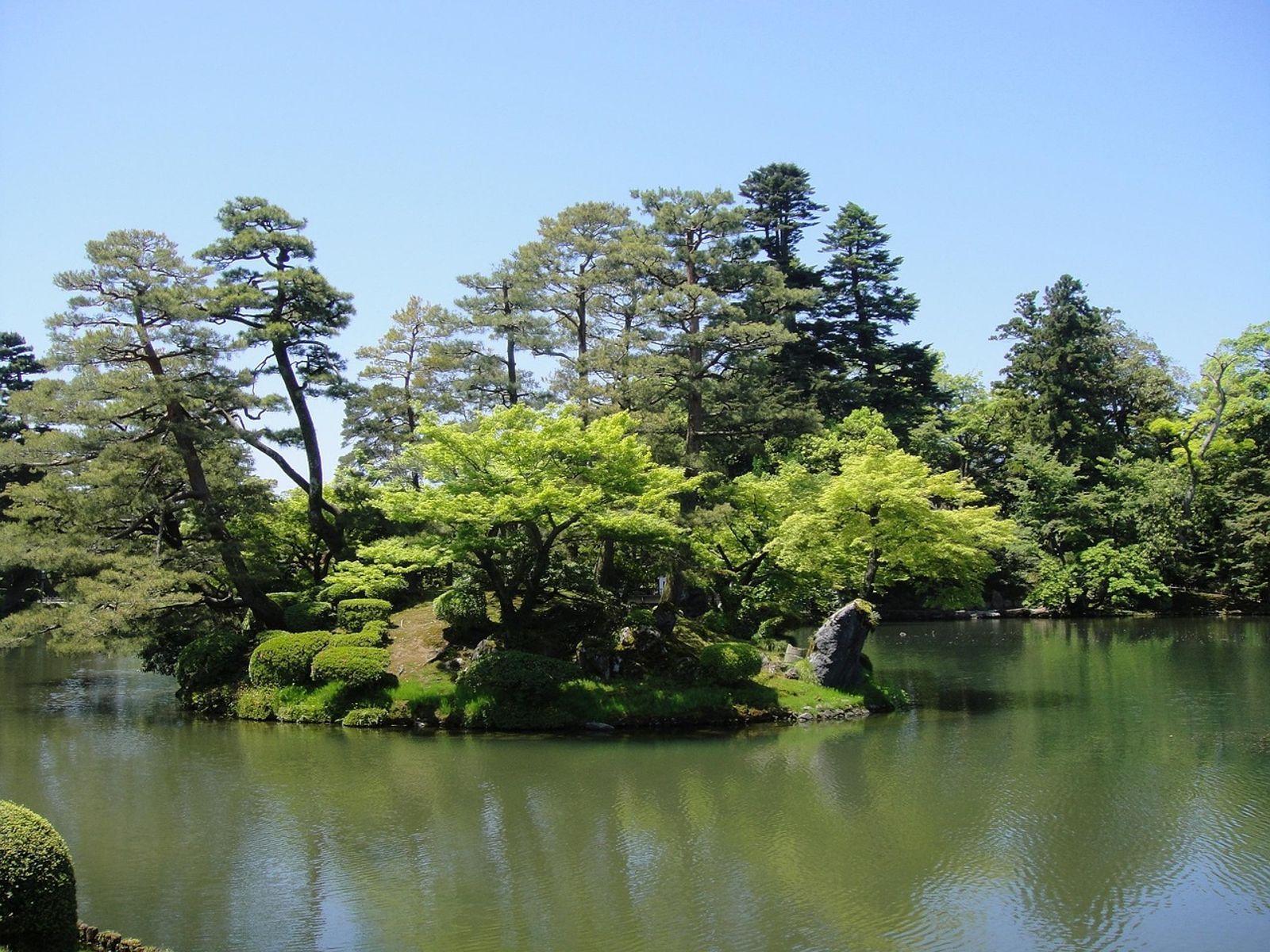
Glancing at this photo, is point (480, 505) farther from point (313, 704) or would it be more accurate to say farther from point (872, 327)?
point (872, 327)

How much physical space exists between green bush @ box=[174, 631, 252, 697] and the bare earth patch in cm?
345

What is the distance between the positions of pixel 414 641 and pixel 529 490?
488 centimetres

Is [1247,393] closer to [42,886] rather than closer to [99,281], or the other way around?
[99,281]

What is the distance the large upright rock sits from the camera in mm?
19734

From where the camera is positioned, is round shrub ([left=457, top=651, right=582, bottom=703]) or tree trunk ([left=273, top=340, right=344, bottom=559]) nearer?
round shrub ([left=457, top=651, right=582, bottom=703])

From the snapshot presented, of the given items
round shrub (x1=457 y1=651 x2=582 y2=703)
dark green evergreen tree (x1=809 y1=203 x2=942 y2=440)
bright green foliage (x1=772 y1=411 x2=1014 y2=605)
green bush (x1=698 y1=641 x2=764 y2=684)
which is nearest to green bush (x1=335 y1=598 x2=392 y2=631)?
round shrub (x1=457 y1=651 x2=582 y2=703)

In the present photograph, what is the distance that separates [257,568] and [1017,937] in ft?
65.5

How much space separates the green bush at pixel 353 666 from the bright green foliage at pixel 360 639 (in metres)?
0.42

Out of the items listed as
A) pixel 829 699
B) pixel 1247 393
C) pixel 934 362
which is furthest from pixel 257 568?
pixel 1247 393

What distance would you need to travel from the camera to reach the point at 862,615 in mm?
19859

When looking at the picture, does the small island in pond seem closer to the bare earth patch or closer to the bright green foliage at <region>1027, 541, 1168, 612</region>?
the bare earth patch

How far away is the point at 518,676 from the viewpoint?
60.2 ft

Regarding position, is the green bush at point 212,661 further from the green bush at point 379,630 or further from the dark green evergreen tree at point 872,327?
the dark green evergreen tree at point 872,327

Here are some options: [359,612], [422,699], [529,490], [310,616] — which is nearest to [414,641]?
[359,612]
